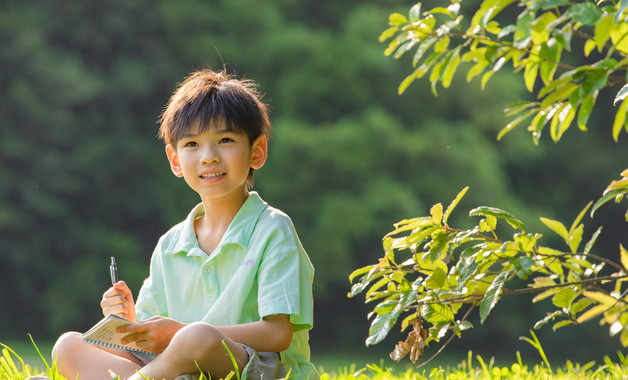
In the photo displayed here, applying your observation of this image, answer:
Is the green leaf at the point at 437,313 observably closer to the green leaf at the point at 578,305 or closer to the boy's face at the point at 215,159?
the green leaf at the point at 578,305

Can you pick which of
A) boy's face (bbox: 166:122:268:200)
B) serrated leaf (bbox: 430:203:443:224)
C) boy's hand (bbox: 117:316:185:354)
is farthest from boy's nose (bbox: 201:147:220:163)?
serrated leaf (bbox: 430:203:443:224)

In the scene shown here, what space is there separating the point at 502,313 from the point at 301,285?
807cm

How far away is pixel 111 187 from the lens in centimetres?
872

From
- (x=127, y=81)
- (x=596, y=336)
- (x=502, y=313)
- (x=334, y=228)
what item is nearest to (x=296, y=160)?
(x=334, y=228)

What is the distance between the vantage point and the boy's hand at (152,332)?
1.44 m

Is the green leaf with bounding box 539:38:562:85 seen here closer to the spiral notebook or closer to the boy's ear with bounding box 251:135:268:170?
the boy's ear with bounding box 251:135:268:170

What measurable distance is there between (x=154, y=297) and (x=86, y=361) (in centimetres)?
22

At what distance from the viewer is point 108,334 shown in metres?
1.43

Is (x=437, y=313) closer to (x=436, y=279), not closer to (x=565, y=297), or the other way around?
(x=436, y=279)

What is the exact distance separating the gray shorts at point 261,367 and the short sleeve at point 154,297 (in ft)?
0.99

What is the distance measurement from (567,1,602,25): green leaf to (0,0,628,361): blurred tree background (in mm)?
7116

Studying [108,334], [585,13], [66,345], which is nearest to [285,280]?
[108,334]

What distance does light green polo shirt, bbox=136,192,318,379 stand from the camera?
5.10 ft

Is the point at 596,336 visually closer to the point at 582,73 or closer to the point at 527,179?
the point at 527,179
